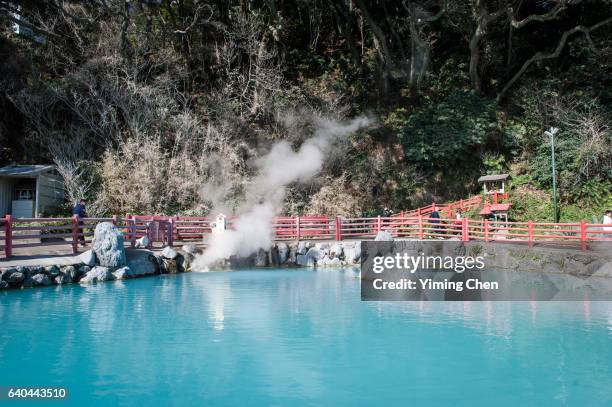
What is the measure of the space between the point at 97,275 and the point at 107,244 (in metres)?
0.99

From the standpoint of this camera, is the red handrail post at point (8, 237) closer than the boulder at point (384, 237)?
Yes

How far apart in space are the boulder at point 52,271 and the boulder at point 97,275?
0.77 meters

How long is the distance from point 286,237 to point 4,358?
14.2 m

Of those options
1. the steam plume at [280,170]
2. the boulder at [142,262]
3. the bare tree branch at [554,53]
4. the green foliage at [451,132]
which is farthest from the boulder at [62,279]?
the bare tree branch at [554,53]

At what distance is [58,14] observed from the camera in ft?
89.9

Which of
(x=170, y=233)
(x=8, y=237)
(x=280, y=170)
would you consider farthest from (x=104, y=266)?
(x=280, y=170)

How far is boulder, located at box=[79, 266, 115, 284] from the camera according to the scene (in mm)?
15479

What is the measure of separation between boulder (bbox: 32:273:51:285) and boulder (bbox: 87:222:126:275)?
1686 millimetres

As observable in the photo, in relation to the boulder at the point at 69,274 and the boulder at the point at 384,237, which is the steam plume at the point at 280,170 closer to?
the boulder at the point at 384,237

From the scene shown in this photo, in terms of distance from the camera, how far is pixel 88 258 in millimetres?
15781

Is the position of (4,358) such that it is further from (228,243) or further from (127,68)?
A: (127,68)

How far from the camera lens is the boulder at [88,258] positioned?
15727 millimetres

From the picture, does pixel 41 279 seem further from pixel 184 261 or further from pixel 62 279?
pixel 184 261

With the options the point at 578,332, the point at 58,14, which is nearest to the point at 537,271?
the point at 578,332
